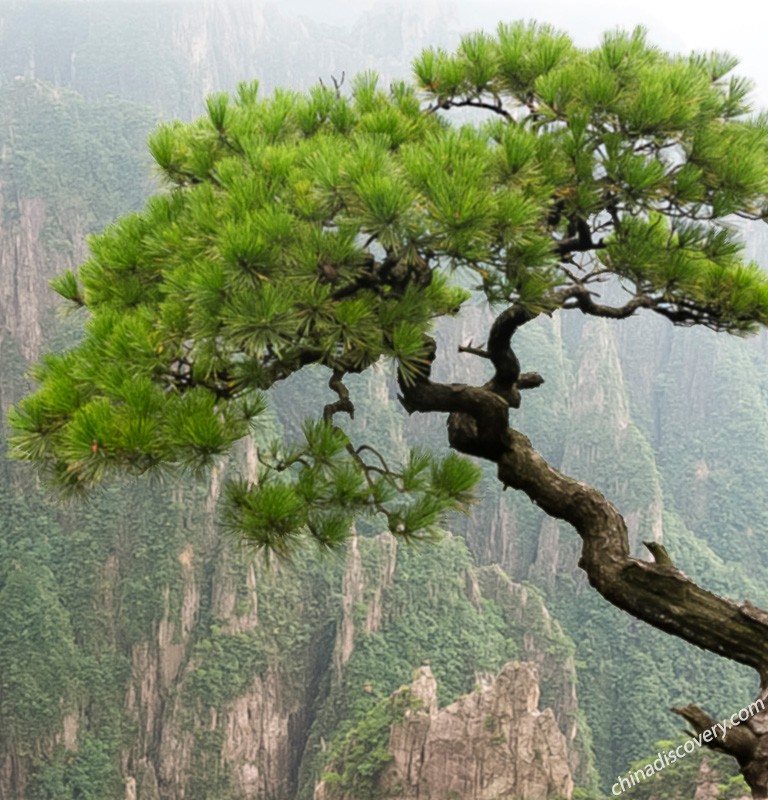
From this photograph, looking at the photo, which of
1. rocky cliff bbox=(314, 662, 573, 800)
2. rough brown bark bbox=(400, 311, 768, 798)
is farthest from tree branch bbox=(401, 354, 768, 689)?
rocky cliff bbox=(314, 662, 573, 800)

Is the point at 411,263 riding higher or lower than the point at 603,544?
higher

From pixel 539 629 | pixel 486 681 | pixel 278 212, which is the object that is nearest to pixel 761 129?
pixel 278 212

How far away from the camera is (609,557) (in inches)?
95.8

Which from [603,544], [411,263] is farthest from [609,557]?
[411,263]

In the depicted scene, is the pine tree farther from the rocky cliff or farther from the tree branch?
the rocky cliff

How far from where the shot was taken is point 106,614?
3023 cm

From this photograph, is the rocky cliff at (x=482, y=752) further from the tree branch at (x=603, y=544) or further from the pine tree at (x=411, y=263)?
the pine tree at (x=411, y=263)

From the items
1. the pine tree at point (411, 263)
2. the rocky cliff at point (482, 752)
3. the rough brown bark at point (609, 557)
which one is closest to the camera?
the pine tree at point (411, 263)

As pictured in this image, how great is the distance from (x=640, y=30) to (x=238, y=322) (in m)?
1.49

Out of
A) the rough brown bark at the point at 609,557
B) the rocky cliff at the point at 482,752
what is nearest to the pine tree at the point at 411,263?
the rough brown bark at the point at 609,557

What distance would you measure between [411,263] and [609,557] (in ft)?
3.42

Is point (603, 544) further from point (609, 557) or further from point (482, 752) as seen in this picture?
point (482, 752)

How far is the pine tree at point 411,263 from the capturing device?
6.57 feet

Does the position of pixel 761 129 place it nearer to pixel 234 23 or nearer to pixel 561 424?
pixel 561 424
